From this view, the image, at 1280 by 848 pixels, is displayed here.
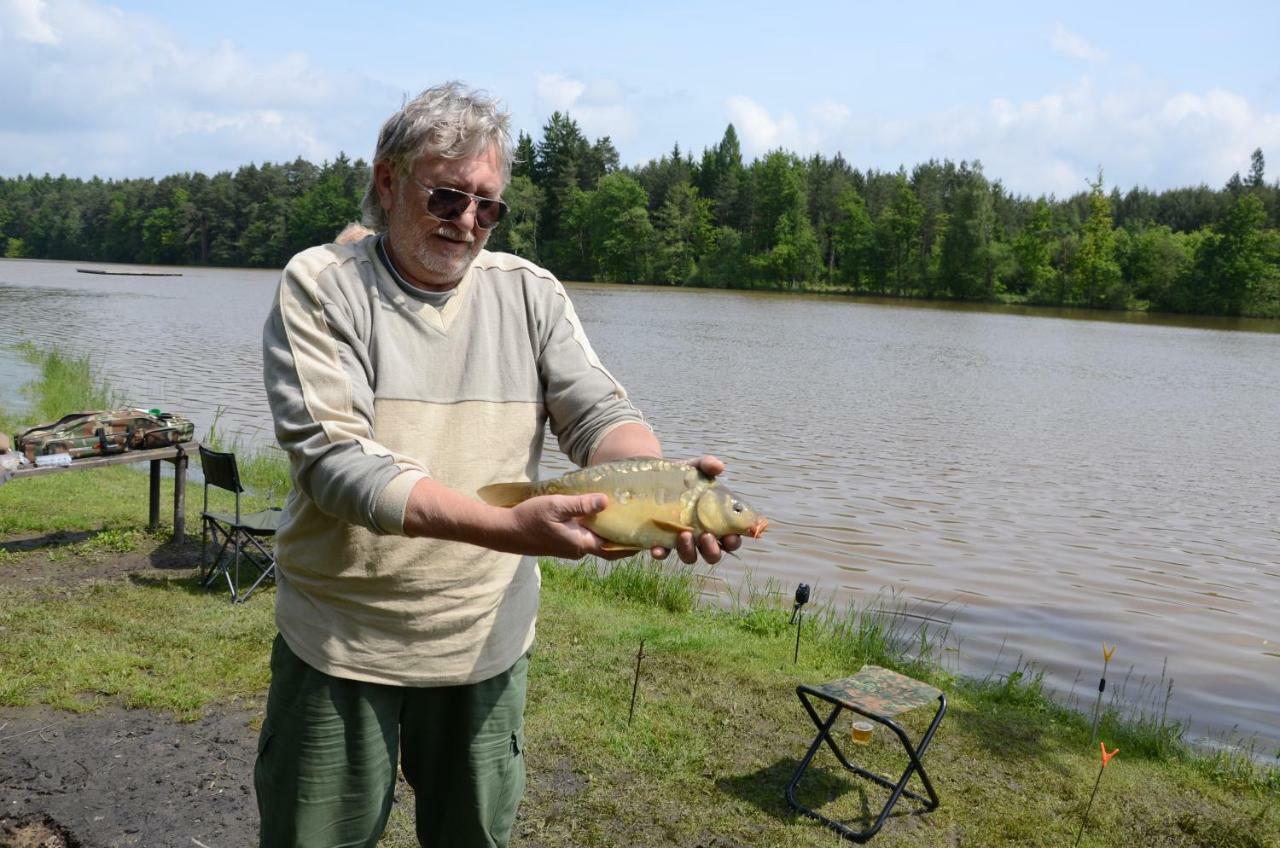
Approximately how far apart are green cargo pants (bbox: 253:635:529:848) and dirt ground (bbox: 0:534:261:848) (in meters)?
2.12

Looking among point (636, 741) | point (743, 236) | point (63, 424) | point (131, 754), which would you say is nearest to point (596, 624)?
point (636, 741)

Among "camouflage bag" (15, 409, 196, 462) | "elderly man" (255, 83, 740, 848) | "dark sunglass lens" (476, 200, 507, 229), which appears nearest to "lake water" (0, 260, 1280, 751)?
"camouflage bag" (15, 409, 196, 462)

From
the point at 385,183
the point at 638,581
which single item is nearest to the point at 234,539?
the point at 638,581

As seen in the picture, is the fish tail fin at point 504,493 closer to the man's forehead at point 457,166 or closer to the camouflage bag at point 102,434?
the man's forehead at point 457,166

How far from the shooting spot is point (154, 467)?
935cm

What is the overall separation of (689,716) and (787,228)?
92830 mm

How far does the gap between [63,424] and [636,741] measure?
5.80 meters

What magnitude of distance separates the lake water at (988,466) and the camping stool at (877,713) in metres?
3.29

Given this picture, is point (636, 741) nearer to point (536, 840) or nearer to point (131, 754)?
point (536, 840)

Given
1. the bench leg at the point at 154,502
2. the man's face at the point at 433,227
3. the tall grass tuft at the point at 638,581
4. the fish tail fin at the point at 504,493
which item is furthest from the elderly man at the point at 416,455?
the bench leg at the point at 154,502

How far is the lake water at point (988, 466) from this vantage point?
9805 millimetres

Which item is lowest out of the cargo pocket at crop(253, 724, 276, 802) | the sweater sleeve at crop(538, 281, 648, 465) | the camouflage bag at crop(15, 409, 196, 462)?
the camouflage bag at crop(15, 409, 196, 462)

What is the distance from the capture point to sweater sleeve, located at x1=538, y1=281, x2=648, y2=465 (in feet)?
9.02

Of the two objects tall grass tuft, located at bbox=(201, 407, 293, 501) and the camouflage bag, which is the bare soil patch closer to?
the camouflage bag
